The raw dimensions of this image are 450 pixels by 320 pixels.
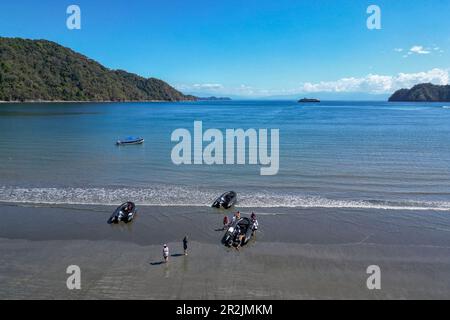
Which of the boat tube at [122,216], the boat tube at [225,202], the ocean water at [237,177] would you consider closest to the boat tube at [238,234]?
the boat tube at [225,202]

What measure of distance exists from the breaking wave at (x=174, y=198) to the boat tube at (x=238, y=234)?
21.2 feet

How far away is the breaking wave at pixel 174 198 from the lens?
3166cm

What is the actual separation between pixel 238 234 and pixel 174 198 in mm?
11185

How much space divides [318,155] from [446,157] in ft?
57.8

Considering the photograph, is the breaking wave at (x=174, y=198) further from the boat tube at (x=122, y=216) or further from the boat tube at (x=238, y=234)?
the boat tube at (x=238, y=234)

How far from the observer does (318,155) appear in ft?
176

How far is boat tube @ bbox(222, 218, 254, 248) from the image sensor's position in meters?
23.2

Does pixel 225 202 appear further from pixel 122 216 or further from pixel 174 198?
pixel 122 216

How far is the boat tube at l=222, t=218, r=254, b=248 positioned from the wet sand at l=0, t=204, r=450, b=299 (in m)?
0.69

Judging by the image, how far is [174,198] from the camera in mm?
33344

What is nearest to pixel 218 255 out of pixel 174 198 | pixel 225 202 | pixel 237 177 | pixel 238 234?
pixel 238 234

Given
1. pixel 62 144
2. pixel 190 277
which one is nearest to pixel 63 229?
pixel 190 277
